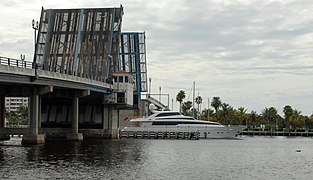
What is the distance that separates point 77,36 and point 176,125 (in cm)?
2351

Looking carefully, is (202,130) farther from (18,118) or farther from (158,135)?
(18,118)

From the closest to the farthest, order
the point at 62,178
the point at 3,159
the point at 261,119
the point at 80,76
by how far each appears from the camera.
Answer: the point at 62,178, the point at 3,159, the point at 80,76, the point at 261,119

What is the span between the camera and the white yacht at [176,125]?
299ft

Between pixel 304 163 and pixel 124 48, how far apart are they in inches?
2283

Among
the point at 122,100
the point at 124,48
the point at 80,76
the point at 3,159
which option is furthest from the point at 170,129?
the point at 3,159

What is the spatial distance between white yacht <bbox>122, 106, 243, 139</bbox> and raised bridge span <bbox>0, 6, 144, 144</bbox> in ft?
25.0

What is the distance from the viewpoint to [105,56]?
79750mm

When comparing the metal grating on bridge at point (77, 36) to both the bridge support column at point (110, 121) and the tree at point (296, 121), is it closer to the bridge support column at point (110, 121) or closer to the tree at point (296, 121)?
the bridge support column at point (110, 121)

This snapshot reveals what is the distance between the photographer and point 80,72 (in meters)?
79.6

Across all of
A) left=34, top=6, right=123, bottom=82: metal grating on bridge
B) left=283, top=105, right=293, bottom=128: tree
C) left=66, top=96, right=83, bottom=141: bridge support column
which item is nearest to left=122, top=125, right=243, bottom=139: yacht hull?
left=34, top=6, right=123, bottom=82: metal grating on bridge

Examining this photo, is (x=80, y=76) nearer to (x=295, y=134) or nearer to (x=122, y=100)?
→ (x=122, y=100)

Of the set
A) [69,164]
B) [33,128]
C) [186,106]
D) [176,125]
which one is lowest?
[69,164]

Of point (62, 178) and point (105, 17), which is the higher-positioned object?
point (105, 17)

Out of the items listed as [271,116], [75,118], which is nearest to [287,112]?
[271,116]
